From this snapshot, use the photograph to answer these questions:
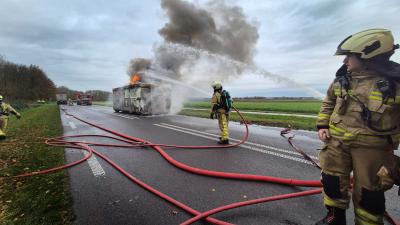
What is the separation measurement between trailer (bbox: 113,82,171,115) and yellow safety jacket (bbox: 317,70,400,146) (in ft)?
54.2

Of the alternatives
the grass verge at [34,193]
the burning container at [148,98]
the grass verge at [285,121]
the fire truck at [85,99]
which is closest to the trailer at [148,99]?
the burning container at [148,98]

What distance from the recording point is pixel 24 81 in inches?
2472

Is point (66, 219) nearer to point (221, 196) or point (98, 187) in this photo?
point (98, 187)

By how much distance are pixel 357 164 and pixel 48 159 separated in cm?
596

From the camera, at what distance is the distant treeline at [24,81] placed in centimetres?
4950

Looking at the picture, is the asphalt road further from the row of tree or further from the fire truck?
the row of tree

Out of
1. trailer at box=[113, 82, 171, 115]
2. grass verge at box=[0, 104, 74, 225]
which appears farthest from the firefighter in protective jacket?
trailer at box=[113, 82, 171, 115]

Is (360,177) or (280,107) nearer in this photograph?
(360,177)

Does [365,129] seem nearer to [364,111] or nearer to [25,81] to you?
[364,111]

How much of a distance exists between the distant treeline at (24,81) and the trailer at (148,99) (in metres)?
37.6

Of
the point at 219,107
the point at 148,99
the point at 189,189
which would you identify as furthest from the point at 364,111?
the point at 148,99

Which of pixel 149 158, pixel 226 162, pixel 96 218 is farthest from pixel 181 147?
pixel 96 218

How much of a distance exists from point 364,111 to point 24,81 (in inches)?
3019

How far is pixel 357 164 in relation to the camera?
2.19 meters
